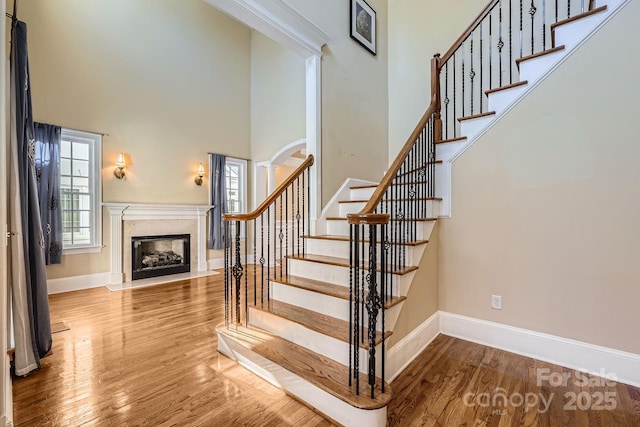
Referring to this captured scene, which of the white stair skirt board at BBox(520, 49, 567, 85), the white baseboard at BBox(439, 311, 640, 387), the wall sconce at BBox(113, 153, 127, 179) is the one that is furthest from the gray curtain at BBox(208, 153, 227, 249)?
the white stair skirt board at BBox(520, 49, 567, 85)

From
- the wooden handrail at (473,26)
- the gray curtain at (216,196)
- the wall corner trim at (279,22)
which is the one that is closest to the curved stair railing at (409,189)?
the wooden handrail at (473,26)

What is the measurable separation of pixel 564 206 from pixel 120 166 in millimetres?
5728

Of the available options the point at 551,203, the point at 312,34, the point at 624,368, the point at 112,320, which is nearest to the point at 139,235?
the point at 112,320

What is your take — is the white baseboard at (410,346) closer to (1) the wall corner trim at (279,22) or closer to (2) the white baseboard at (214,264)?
(1) the wall corner trim at (279,22)

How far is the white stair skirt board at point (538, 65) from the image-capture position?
7.23 ft

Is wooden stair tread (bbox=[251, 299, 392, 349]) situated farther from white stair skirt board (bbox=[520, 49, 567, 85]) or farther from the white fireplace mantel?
the white fireplace mantel

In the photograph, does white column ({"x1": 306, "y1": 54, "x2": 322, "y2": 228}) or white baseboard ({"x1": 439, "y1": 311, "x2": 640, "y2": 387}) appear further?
white column ({"x1": 306, "y1": 54, "x2": 322, "y2": 228})

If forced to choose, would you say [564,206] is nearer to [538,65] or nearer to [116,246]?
[538,65]

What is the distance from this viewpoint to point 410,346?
7.34 ft

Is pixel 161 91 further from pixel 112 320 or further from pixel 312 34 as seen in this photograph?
pixel 112 320

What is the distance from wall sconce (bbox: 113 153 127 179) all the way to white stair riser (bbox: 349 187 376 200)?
379 cm

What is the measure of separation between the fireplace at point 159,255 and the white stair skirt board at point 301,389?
11.0ft

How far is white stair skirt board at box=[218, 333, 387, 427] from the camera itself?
1.50m

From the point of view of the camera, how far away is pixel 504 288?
8.00 ft
